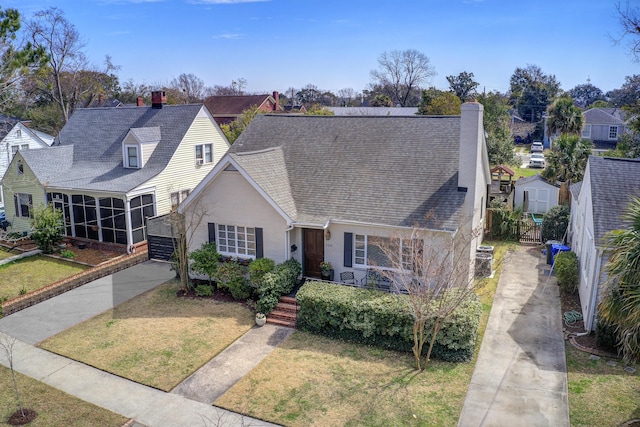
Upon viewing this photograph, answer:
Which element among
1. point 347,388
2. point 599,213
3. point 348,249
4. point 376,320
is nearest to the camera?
point 347,388

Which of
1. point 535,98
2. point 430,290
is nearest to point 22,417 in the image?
point 430,290

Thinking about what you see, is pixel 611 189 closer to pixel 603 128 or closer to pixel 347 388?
pixel 347 388

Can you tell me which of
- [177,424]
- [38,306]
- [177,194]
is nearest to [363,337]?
[177,424]

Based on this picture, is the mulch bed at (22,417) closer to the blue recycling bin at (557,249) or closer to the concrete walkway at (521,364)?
the concrete walkway at (521,364)

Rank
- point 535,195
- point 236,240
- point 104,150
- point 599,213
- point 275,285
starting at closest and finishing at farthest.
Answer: point 599,213 → point 275,285 → point 236,240 → point 104,150 → point 535,195

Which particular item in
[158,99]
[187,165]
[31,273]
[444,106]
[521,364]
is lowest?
[521,364]

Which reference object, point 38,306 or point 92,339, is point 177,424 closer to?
point 92,339

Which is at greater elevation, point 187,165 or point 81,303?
point 187,165

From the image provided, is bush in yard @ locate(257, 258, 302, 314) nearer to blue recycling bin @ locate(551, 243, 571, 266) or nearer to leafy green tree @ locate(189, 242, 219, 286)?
leafy green tree @ locate(189, 242, 219, 286)
